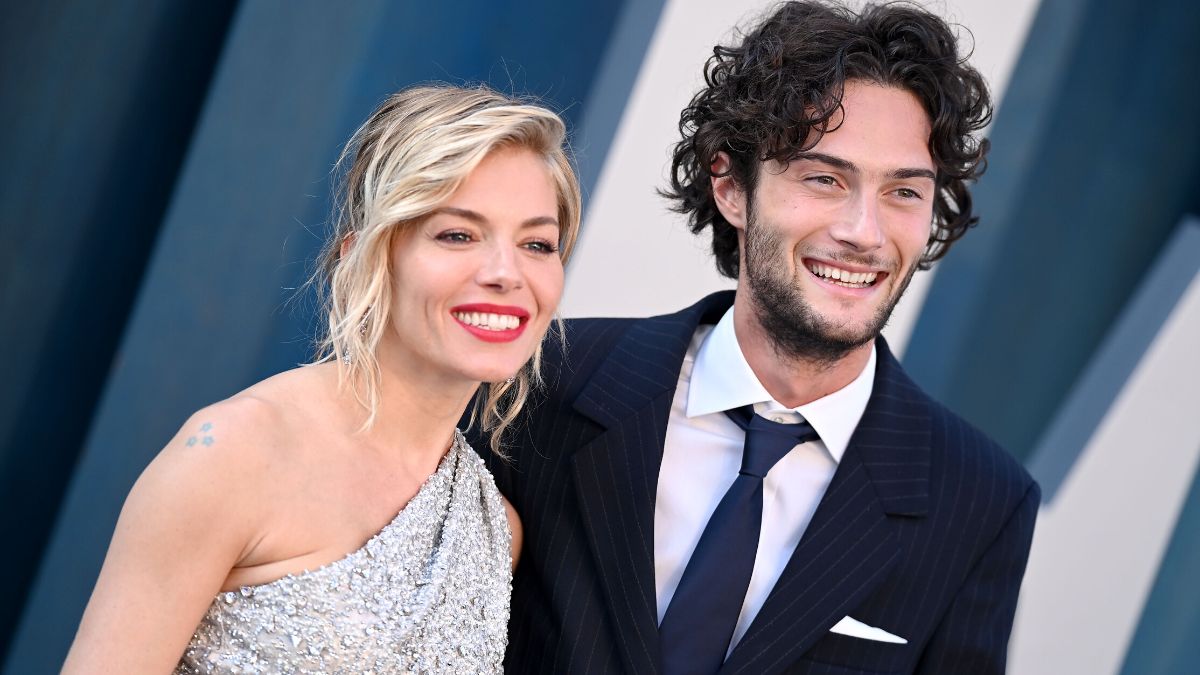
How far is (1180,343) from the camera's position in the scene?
12.4ft

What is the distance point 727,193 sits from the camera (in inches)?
104

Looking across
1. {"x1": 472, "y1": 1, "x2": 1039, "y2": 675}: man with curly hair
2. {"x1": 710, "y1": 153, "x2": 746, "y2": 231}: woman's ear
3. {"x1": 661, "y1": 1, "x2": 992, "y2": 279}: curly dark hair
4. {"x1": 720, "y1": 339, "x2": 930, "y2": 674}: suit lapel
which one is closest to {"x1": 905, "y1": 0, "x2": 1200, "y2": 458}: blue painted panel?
{"x1": 661, "y1": 1, "x2": 992, "y2": 279}: curly dark hair

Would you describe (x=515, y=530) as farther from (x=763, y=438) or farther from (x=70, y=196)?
(x=70, y=196)

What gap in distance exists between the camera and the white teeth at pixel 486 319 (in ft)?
6.08

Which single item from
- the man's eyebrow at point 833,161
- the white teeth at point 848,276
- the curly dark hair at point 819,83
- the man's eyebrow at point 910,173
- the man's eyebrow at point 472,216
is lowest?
the man's eyebrow at point 472,216

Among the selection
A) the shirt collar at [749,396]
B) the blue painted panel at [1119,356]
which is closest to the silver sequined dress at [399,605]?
the shirt collar at [749,396]

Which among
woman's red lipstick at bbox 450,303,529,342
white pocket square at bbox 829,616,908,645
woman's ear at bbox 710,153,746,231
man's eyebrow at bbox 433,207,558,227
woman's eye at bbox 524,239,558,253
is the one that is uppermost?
woman's ear at bbox 710,153,746,231

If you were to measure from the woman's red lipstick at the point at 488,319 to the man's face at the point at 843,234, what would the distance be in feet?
2.04

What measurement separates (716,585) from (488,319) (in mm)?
567

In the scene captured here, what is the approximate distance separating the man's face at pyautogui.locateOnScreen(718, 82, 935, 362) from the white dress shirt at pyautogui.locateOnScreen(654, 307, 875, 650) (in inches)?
4.0

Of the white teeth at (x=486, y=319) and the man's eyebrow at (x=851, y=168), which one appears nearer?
the white teeth at (x=486, y=319)

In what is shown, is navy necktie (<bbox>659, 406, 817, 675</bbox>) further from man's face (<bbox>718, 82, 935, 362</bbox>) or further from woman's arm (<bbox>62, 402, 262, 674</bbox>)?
woman's arm (<bbox>62, 402, 262, 674</bbox>)

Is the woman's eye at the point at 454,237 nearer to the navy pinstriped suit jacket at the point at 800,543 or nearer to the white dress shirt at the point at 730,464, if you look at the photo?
the navy pinstriped suit jacket at the point at 800,543

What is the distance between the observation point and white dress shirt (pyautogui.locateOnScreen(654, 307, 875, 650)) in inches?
Result: 83.8
